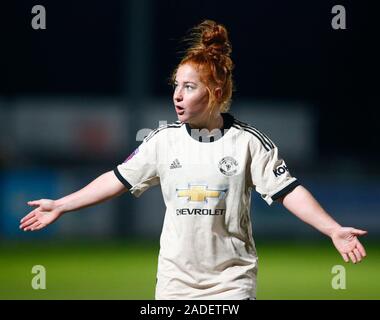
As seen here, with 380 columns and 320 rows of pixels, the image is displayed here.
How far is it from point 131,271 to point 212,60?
813 centimetres

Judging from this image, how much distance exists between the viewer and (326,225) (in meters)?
5.63

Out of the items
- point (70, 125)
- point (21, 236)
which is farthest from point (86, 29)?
point (21, 236)

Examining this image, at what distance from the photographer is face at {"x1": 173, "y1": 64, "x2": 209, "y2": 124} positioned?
227 inches

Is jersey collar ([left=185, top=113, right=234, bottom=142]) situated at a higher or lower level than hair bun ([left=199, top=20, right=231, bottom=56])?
lower

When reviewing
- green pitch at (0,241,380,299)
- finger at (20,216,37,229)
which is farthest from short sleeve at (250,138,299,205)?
green pitch at (0,241,380,299)

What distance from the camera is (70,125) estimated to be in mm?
21203

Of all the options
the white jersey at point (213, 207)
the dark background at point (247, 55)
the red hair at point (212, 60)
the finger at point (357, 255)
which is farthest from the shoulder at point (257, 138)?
the dark background at point (247, 55)

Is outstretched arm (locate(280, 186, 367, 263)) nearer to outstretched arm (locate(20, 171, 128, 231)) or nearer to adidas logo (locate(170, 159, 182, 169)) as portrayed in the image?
adidas logo (locate(170, 159, 182, 169))

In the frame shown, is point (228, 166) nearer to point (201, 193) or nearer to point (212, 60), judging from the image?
point (201, 193)

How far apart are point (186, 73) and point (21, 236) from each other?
12173mm

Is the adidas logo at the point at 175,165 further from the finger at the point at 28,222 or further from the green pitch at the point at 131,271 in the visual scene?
the green pitch at the point at 131,271

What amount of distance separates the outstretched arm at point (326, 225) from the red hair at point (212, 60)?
678 millimetres

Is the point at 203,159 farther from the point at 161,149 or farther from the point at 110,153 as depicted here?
the point at 110,153

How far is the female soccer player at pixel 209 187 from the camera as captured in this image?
569cm
